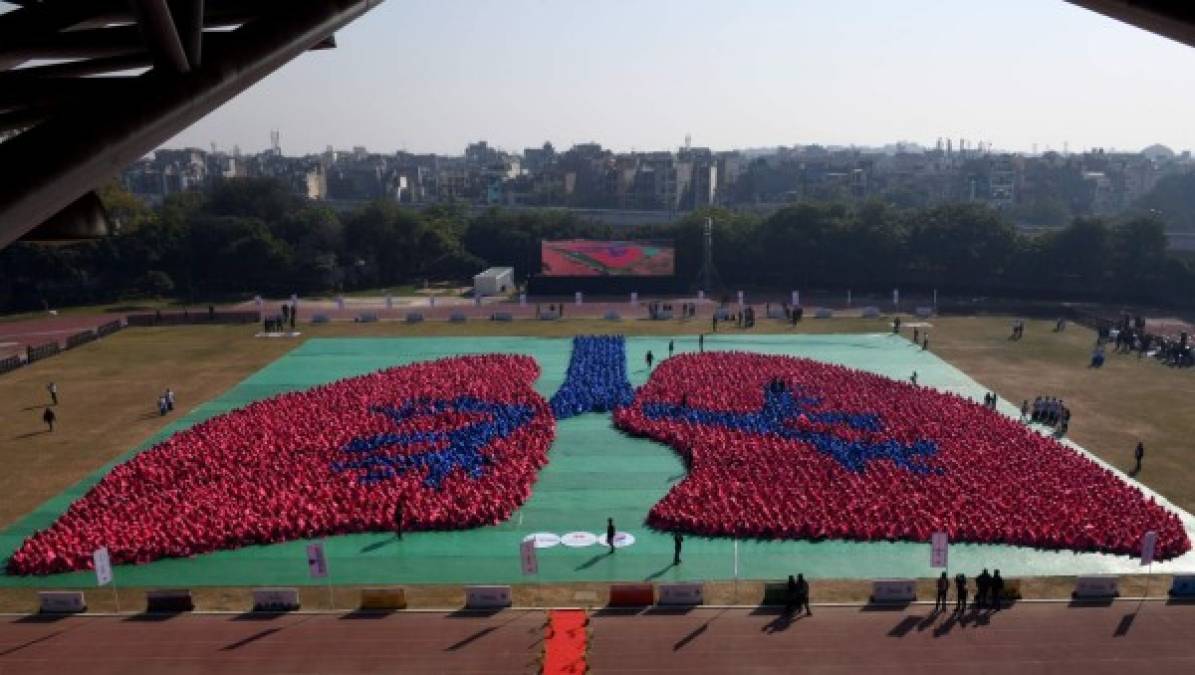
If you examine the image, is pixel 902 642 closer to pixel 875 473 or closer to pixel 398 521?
pixel 875 473

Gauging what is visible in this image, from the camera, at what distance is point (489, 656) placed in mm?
20016

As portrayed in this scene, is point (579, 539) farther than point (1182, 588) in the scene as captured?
Yes

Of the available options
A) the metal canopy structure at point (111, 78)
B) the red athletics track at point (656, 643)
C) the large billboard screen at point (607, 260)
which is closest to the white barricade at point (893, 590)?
the red athletics track at point (656, 643)

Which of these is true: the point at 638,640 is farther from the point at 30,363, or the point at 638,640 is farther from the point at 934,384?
the point at 30,363

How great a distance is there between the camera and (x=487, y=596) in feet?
72.9

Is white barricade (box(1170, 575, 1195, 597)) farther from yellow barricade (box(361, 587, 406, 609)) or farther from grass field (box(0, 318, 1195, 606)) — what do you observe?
yellow barricade (box(361, 587, 406, 609))

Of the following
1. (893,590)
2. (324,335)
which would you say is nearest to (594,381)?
(893,590)

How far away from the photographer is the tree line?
7406 cm

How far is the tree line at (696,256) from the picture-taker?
243ft

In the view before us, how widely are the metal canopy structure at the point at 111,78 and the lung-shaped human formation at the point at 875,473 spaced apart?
22.1 metres

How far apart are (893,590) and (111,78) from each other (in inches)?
815

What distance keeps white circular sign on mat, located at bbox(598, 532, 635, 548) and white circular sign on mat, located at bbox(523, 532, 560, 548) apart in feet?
4.11

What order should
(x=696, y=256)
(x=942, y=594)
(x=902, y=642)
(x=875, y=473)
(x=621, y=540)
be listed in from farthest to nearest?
1. (x=696, y=256)
2. (x=875, y=473)
3. (x=621, y=540)
4. (x=942, y=594)
5. (x=902, y=642)

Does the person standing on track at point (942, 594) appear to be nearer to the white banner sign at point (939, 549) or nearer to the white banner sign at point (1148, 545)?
the white banner sign at point (939, 549)
